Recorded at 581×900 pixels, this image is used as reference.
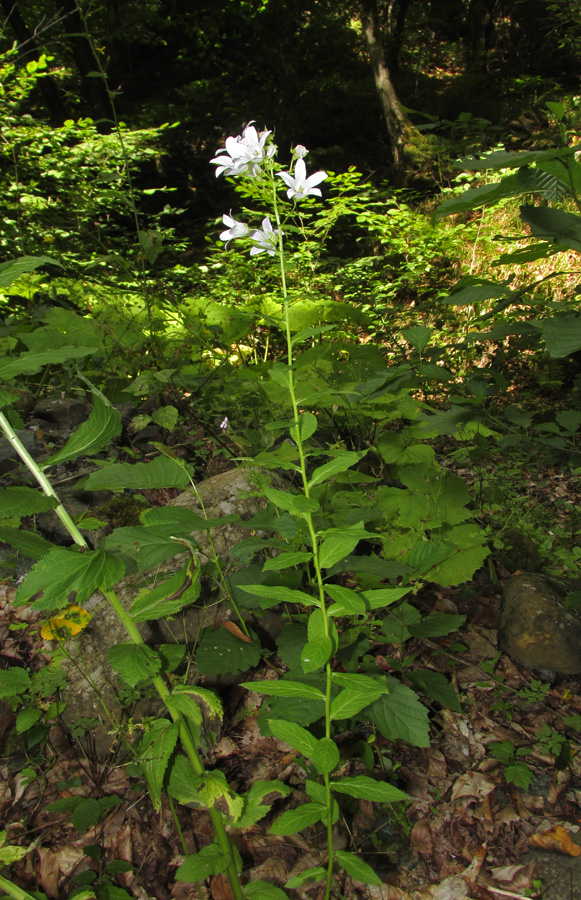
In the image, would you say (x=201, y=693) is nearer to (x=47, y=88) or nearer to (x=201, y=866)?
(x=201, y=866)

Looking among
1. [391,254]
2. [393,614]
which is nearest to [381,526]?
[393,614]

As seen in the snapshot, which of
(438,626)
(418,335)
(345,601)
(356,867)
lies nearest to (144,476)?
(345,601)

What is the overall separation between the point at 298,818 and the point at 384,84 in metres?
10.2

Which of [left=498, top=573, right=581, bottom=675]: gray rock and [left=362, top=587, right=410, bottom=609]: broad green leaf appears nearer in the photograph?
[left=362, top=587, right=410, bottom=609]: broad green leaf

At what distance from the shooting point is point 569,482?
3115 millimetres

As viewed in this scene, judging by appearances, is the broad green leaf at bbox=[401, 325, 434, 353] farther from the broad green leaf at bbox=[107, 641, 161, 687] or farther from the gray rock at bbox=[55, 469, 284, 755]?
the broad green leaf at bbox=[107, 641, 161, 687]

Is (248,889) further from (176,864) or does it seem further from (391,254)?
Answer: (391,254)

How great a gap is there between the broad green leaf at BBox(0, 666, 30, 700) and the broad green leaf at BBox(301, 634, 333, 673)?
1082mm

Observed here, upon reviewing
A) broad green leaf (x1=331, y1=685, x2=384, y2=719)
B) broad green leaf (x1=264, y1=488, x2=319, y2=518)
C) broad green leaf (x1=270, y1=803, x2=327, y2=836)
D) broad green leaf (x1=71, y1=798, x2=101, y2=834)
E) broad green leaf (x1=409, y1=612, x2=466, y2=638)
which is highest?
broad green leaf (x1=264, y1=488, x2=319, y2=518)

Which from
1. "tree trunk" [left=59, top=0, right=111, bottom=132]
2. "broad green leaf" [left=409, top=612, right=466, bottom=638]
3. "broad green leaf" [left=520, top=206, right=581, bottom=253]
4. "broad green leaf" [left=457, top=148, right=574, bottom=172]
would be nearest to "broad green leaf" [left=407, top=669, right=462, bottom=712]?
"broad green leaf" [left=409, top=612, right=466, bottom=638]

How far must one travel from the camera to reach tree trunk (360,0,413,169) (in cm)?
821

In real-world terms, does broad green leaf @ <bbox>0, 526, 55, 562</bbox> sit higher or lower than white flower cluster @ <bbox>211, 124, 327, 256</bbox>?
lower

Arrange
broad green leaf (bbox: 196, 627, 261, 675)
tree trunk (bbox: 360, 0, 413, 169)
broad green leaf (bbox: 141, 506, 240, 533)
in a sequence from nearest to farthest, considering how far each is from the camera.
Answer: broad green leaf (bbox: 141, 506, 240, 533), broad green leaf (bbox: 196, 627, 261, 675), tree trunk (bbox: 360, 0, 413, 169)

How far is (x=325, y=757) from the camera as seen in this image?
865mm
